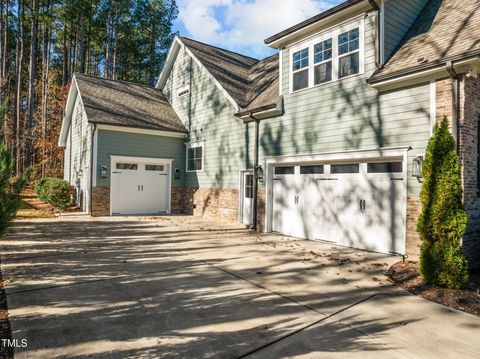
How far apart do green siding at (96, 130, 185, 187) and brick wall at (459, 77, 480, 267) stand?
40.9 ft

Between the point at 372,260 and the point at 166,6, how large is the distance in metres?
32.1

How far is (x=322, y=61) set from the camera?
9.78 m

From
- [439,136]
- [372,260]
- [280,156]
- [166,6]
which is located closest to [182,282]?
[372,260]

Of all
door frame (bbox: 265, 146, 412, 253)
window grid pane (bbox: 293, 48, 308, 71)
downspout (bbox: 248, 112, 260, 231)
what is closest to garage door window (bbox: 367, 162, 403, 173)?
door frame (bbox: 265, 146, 412, 253)

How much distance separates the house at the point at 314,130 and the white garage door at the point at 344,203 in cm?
3

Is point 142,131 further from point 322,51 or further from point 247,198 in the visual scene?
point 322,51

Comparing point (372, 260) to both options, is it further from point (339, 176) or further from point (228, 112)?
point (228, 112)

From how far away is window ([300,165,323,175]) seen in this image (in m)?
10.0

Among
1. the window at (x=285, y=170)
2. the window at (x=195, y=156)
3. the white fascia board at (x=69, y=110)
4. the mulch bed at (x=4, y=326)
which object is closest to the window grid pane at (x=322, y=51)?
the window at (x=285, y=170)

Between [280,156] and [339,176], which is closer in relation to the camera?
[339,176]

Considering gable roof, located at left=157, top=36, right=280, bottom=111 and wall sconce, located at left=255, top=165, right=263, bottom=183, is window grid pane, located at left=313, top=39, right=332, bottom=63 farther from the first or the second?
wall sconce, located at left=255, top=165, right=263, bottom=183

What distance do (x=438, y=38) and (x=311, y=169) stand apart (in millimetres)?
4637

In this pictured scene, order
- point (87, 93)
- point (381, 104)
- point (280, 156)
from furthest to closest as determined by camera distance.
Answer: point (87, 93)
point (280, 156)
point (381, 104)

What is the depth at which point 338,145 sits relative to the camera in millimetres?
9266
